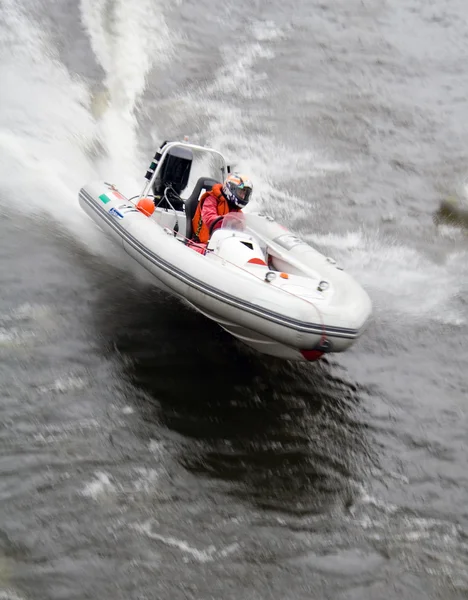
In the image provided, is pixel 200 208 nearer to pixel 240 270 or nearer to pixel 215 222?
pixel 215 222

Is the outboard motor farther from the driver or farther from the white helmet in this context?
the white helmet

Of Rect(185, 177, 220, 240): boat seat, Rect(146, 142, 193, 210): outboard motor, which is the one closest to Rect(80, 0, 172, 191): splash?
Rect(146, 142, 193, 210): outboard motor

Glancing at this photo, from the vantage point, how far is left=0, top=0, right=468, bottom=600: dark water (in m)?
4.83

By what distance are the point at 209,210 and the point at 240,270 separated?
102 cm

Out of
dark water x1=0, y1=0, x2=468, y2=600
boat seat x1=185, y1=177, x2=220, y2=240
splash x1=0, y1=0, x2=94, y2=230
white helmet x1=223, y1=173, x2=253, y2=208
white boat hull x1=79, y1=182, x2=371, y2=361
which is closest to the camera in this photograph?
dark water x1=0, y1=0, x2=468, y2=600

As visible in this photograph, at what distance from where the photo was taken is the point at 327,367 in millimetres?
7195

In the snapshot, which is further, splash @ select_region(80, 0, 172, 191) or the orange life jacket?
splash @ select_region(80, 0, 172, 191)

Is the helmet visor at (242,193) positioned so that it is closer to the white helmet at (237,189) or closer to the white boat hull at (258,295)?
the white helmet at (237,189)

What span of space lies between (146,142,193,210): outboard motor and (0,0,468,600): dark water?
0.91 m

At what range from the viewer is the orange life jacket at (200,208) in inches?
288

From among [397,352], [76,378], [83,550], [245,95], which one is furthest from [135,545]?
[245,95]

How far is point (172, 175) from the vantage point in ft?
27.4

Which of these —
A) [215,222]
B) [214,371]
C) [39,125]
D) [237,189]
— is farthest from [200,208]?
[39,125]

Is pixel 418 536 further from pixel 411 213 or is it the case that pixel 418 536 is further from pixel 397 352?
pixel 411 213
